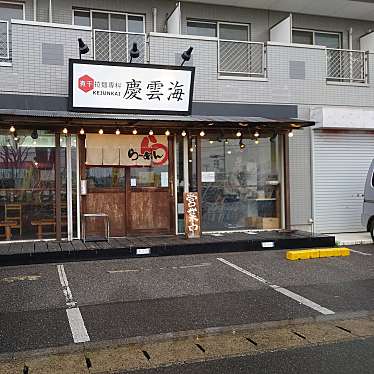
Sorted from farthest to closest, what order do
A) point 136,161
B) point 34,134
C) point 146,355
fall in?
point 136,161 < point 34,134 < point 146,355

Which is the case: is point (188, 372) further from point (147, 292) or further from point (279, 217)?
point (279, 217)

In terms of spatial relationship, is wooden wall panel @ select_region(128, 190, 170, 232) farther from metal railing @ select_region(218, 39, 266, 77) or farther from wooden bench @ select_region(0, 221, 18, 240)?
metal railing @ select_region(218, 39, 266, 77)

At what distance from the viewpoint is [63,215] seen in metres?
11.4

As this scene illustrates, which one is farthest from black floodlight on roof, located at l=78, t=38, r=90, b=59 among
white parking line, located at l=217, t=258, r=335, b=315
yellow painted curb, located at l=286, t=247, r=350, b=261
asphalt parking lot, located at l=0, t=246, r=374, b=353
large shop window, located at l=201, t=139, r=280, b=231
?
yellow painted curb, located at l=286, t=247, r=350, b=261

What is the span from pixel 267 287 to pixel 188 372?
350cm

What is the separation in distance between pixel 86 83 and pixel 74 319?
645 centimetres

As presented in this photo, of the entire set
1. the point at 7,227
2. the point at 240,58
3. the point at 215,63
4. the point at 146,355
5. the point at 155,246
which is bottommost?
the point at 146,355

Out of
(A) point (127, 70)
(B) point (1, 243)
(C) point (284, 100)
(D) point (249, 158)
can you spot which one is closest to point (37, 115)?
(A) point (127, 70)

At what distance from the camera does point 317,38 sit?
1530 centimetres

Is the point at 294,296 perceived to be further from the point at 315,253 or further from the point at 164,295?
the point at 315,253

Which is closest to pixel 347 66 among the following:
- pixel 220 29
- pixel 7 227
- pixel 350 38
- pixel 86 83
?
pixel 350 38

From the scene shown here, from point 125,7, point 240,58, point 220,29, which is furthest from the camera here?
point 220,29

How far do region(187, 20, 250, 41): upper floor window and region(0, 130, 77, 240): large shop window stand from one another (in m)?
5.60

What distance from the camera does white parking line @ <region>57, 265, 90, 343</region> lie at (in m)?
5.48
